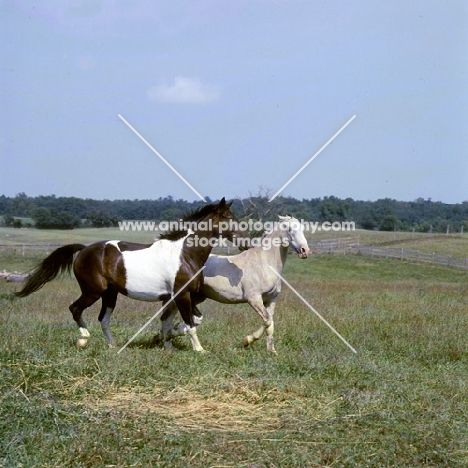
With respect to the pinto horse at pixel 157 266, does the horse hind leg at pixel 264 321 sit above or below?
below

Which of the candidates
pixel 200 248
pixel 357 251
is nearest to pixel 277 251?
pixel 200 248

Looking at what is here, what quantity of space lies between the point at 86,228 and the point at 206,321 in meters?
50.9

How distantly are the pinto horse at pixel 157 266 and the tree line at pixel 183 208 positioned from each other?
74.5 feet

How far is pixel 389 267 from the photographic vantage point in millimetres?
40625

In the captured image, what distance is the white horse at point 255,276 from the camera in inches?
393

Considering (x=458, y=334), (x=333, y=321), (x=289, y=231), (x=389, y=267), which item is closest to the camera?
(x=289, y=231)

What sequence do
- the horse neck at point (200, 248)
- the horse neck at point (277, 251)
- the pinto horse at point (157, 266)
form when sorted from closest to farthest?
the pinto horse at point (157, 266) → the horse neck at point (200, 248) → the horse neck at point (277, 251)

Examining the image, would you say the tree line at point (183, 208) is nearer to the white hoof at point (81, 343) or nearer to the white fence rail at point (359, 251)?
the white fence rail at point (359, 251)

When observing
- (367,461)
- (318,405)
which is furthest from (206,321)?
(367,461)

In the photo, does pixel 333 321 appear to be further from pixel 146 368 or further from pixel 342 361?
pixel 146 368

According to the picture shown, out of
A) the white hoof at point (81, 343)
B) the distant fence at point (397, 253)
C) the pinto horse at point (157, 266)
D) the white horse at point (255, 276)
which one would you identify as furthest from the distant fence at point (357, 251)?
the white hoof at point (81, 343)

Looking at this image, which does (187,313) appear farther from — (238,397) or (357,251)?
(357,251)

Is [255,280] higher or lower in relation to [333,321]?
higher

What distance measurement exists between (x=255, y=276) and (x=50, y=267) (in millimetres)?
3374
